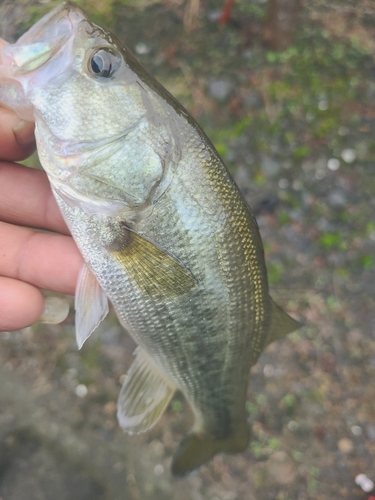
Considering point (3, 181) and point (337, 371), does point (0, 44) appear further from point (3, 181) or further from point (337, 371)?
point (337, 371)

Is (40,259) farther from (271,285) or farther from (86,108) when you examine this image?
(271,285)

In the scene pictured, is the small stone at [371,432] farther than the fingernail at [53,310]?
Yes

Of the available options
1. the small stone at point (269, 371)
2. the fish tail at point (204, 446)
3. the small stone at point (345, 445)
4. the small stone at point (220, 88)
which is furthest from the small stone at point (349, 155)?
the fish tail at point (204, 446)

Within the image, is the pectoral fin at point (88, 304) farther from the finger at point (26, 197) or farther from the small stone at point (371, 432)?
the small stone at point (371, 432)

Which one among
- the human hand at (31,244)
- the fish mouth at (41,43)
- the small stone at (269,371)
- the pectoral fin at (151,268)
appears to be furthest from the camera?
the small stone at (269,371)

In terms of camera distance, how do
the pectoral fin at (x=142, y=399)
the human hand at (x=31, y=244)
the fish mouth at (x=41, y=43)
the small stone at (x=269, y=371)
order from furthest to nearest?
the small stone at (x=269, y=371) < the pectoral fin at (x=142, y=399) < the human hand at (x=31, y=244) < the fish mouth at (x=41, y=43)

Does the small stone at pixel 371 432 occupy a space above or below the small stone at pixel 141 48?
below

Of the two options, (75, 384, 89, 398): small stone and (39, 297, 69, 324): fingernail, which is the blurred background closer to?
(75, 384, 89, 398): small stone
